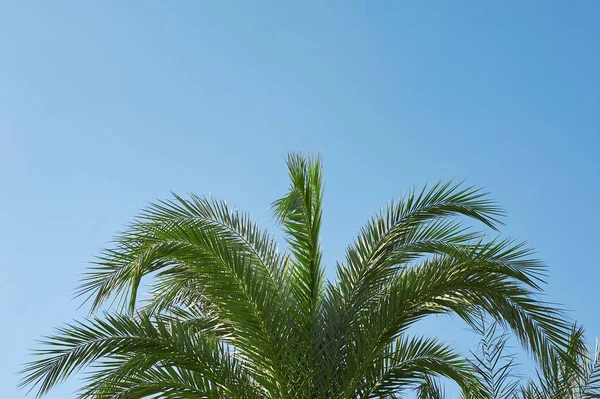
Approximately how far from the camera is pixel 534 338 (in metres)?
8.18

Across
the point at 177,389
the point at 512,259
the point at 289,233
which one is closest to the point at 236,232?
the point at 289,233

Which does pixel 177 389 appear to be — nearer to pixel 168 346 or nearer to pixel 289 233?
pixel 168 346

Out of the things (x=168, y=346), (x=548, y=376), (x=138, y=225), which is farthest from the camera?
(x=548, y=376)

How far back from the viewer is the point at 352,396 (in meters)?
8.28

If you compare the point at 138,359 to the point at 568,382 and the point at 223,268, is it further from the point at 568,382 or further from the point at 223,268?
the point at 568,382

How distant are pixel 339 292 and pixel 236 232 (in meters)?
1.39

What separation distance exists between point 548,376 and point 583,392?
0.89 metres

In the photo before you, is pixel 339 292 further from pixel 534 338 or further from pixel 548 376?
pixel 548 376

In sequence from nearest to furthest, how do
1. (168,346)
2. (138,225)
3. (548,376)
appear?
(168,346), (138,225), (548,376)

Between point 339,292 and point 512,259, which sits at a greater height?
point 512,259

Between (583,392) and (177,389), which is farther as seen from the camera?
(583,392)

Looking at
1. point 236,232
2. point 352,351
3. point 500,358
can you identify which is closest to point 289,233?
point 236,232

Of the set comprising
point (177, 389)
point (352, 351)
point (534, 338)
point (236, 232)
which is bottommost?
point (177, 389)

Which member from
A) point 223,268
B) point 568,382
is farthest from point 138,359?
point 568,382
